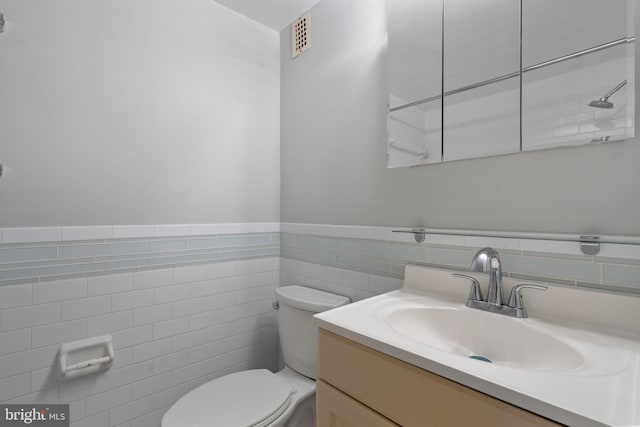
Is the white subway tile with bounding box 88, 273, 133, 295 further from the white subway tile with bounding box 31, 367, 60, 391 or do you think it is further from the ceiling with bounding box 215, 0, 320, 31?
the ceiling with bounding box 215, 0, 320, 31

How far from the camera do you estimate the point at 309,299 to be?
1.34m

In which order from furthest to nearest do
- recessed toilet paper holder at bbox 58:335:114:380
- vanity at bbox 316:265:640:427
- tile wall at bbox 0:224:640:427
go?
recessed toilet paper holder at bbox 58:335:114:380
tile wall at bbox 0:224:640:427
vanity at bbox 316:265:640:427

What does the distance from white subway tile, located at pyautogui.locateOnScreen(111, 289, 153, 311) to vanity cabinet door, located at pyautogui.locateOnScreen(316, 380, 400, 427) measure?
0.93 meters

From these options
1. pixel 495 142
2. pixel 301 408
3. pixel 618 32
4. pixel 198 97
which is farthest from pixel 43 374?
pixel 618 32

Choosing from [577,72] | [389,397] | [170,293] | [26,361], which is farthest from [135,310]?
[577,72]

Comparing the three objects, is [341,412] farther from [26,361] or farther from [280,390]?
[26,361]

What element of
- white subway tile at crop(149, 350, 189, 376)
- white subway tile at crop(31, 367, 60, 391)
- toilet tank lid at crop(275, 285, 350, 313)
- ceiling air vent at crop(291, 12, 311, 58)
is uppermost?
ceiling air vent at crop(291, 12, 311, 58)

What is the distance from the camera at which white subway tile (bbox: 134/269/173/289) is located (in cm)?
130

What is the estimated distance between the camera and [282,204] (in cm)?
179

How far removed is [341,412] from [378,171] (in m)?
0.89

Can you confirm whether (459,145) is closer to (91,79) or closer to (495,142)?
(495,142)

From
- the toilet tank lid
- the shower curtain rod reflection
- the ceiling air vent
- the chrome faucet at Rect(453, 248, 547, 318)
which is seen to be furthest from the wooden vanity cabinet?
the ceiling air vent

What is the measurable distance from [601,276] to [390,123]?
820mm

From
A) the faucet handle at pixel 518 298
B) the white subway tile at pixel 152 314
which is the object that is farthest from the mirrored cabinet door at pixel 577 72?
the white subway tile at pixel 152 314
